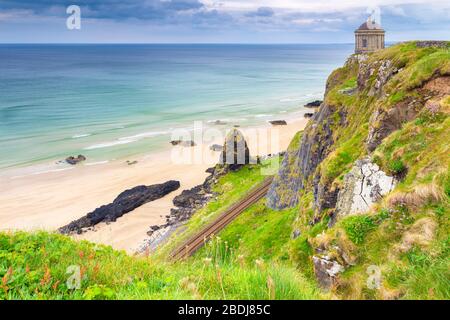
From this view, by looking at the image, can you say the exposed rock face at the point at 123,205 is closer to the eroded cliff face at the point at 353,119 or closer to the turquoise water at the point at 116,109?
the eroded cliff face at the point at 353,119

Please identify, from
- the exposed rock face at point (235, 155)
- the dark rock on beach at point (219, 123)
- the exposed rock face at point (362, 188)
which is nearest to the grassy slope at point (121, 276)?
the exposed rock face at point (362, 188)

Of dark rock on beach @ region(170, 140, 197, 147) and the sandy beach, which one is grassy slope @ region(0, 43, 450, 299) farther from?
dark rock on beach @ region(170, 140, 197, 147)

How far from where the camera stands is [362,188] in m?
14.1

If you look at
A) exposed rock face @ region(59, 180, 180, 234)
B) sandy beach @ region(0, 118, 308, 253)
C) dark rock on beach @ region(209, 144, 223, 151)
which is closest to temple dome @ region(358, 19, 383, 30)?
sandy beach @ region(0, 118, 308, 253)

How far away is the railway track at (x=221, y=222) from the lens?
27.6 metres

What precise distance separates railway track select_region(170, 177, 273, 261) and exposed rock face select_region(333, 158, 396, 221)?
12.3 metres

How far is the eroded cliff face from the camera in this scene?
57.7 feet

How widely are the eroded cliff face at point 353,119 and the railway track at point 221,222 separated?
10.0 feet

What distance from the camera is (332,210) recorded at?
15.9 meters

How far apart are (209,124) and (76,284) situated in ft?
290

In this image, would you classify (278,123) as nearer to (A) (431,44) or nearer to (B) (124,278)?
(A) (431,44)

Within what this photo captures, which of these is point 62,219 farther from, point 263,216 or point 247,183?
point 263,216

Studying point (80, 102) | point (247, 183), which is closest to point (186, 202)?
point (247, 183)

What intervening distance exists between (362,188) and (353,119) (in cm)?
1223
